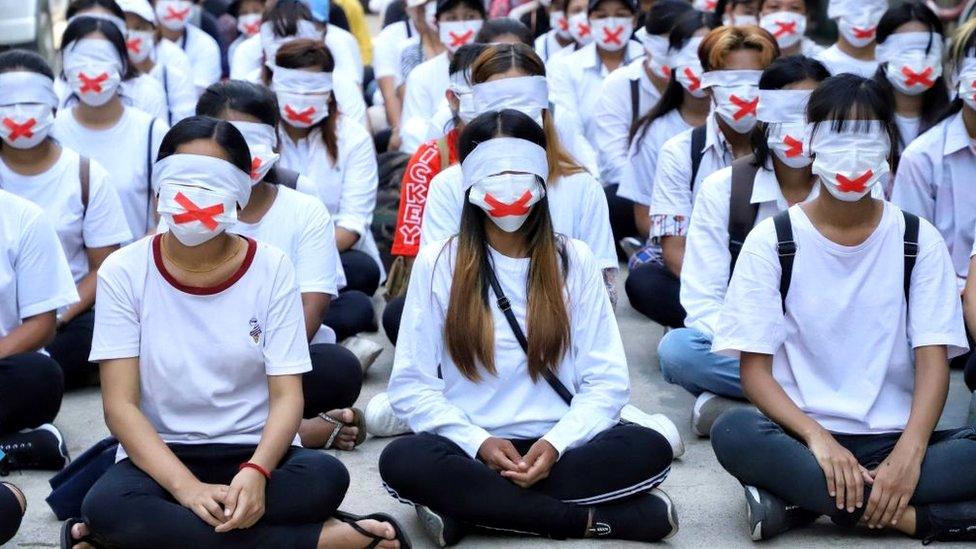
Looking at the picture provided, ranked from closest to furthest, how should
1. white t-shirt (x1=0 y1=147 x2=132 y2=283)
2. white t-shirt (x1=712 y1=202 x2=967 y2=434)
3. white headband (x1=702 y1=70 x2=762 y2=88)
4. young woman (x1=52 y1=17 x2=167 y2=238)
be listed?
white t-shirt (x1=712 y1=202 x2=967 y2=434) < white t-shirt (x1=0 y1=147 x2=132 y2=283) < white headband (x1=702 y1=70 x2=762 y2=88) < young woman (x1=52 y1=17 x2=167 y2=238)

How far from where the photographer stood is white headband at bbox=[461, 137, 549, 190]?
4711mm

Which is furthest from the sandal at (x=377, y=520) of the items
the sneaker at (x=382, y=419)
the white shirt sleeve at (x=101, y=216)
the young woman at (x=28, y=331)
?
the white shirt sleeve at (x=101, y=216)

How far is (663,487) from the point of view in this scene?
17.2 ft

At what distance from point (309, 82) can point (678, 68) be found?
5.60 ft

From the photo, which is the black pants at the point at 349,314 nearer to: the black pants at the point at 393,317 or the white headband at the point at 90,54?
the black pants at the point at 393,317

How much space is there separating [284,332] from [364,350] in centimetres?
197

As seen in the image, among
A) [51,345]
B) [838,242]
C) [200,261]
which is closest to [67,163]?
[51,345]

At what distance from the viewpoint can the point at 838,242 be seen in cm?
464

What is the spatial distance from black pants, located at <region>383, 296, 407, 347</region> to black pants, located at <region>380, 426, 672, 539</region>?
1723 mm

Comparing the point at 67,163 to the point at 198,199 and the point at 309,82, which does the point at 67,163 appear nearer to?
the point at 309,82

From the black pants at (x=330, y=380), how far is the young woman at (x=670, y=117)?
2160 mm

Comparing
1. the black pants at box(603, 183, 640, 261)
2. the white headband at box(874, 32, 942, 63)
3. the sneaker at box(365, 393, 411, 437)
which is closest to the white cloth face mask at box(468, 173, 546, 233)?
the sneaker at box(365, 393, 411, 437)

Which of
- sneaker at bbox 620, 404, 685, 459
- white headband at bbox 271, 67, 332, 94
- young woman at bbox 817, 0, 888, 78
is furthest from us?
young woman at bbox 817, 0, 888, 78

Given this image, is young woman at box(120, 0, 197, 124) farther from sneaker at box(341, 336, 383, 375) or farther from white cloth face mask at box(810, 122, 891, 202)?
white cloth face mask at box(810, 122, 891, 202)
